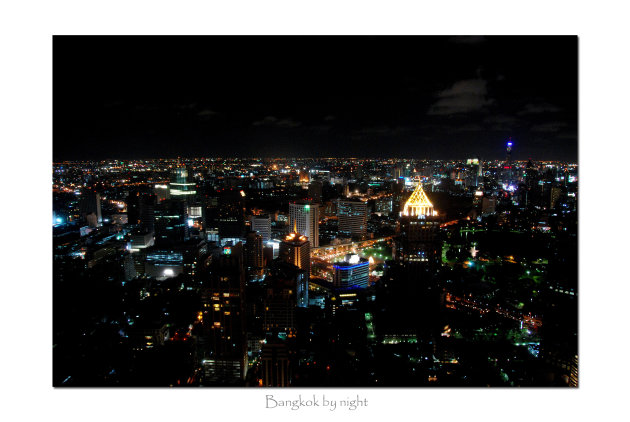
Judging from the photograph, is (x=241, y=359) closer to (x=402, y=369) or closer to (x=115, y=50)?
(x=402, y=369)

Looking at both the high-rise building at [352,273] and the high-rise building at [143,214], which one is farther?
the high-rise building at [143,214]

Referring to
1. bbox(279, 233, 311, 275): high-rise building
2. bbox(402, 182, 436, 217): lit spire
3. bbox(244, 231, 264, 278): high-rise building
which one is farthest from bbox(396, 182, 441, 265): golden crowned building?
bbox(244, 231, 264, 278): high-rise building

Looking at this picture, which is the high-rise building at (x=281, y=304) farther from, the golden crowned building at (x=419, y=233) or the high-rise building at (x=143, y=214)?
the high-rise building at (x=143, y=214)

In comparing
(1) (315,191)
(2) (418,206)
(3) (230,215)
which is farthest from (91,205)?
(2) (418,206)

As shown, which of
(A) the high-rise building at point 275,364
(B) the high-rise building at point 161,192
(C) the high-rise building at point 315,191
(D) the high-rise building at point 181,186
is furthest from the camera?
(C) the high-rise building at point 315,191

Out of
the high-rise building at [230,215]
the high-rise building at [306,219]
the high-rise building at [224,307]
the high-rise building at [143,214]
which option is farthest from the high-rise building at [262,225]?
the high-rise building at [224,307]

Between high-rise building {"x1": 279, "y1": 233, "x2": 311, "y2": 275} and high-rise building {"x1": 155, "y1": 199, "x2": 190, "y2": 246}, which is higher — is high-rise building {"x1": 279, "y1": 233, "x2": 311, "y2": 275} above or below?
below

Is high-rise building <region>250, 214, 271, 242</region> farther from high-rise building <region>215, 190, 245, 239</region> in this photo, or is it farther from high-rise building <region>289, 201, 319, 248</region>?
high-rise building <region>289, 201, 319, 248</region>

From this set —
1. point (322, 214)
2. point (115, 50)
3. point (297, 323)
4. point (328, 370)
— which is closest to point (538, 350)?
point (328, 370)
